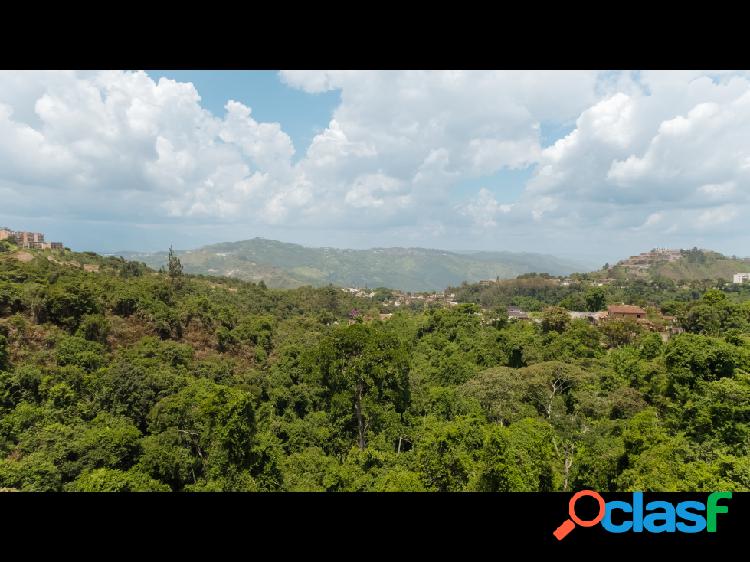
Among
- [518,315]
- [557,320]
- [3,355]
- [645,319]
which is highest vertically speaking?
[557,320]

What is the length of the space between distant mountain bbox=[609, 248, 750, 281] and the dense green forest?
66190mm

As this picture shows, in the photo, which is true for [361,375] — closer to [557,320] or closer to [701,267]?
[557,320]

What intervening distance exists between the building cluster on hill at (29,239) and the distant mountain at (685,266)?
8919 cm

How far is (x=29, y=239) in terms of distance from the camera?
42.4 m

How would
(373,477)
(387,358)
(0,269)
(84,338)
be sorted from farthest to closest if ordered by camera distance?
(0,269), (84,338), (387,358), (373,477)

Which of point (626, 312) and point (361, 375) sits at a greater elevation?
point (626, 312)

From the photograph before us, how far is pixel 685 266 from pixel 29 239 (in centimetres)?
11197
